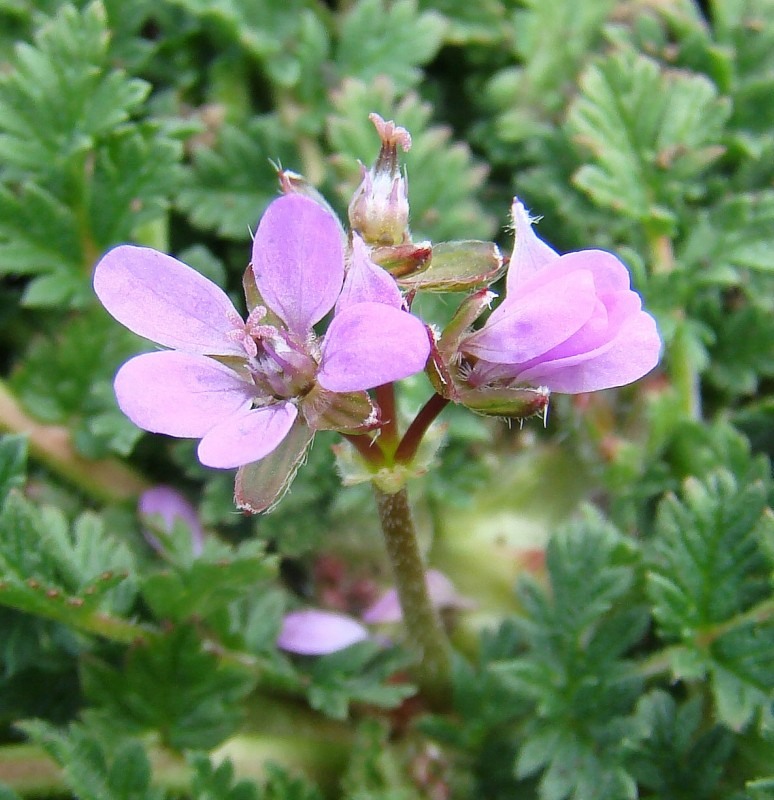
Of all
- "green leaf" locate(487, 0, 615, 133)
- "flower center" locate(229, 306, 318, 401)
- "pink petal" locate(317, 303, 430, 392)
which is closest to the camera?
"pink petal" locate(317, 303, 430, 392)

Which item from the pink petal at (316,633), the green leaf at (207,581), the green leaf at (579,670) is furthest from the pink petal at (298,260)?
the pink petal at (316,633)

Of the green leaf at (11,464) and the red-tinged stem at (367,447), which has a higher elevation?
the red-tinged stem at (367,447)

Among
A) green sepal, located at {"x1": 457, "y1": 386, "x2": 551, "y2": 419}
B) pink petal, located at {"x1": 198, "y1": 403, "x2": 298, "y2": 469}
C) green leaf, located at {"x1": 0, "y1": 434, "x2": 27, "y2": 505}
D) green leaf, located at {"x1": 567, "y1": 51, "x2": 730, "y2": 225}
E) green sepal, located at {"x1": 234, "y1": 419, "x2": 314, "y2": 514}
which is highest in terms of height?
pink petal, located at {"x1": 198, "y1": 403, "x2": 298, "y2": 469}


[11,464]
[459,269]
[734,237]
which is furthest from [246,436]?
[734,237]

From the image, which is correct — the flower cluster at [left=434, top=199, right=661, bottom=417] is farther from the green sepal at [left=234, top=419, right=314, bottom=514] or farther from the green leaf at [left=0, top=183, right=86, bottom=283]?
the green leaf at [left=0, top=183, right=86, bottom=283]

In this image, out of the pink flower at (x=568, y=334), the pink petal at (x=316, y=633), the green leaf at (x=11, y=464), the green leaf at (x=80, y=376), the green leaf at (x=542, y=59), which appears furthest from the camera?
the green leaf at (x=542, y=59)

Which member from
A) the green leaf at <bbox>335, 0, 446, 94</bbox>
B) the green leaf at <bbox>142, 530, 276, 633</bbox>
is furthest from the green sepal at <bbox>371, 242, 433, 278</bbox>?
the green leaf at <bbox>335, 0, 446, 94</bbox>

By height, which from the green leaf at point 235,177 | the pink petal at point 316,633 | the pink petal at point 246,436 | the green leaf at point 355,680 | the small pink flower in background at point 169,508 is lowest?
the pink petal at point 316,633

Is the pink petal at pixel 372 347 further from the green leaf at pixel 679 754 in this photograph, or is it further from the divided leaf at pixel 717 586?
the green leaf at pixel 679 754

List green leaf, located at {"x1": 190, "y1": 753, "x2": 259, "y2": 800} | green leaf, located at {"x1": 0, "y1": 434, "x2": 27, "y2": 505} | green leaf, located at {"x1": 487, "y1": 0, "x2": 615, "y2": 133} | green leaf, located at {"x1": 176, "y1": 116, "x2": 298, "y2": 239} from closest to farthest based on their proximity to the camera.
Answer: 1. green leaf, located at {"x1": 190, "y1": 753, "x2": 259, "y2": 800}
2. green leaf, located at {"x1": 0, "y1": 434, "x2": 27, "y2": 505}
3. green leaf, located at {"x1": 176, "y1": 116, "x2": 298, "y2": 239}
4. green leaf, located at {"x1": 487, "y1": 0, "x2": 615, "y2": 133}
